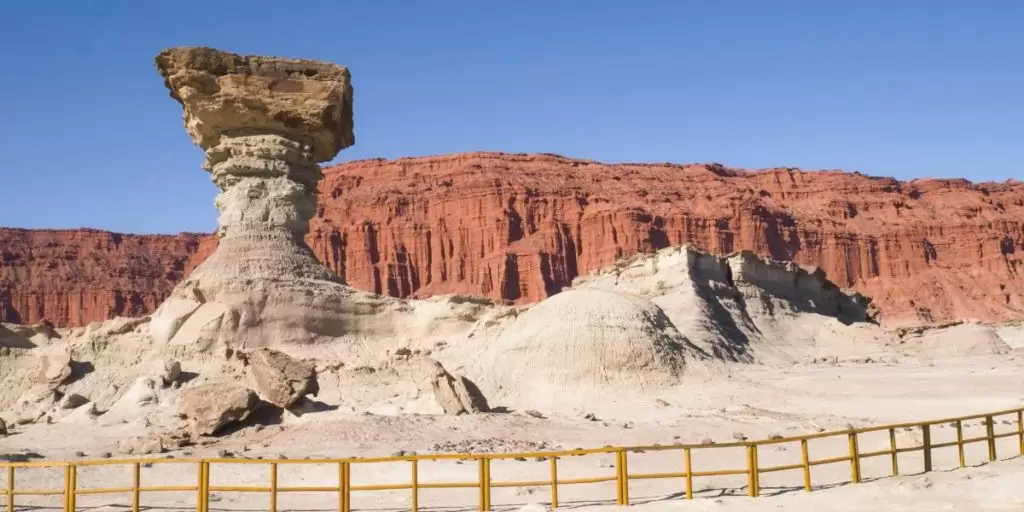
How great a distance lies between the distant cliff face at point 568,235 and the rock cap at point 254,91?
272 feet

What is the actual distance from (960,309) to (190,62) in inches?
3816

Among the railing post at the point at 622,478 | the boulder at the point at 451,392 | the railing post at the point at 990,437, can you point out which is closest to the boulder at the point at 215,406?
the boulder at the point at 451,392

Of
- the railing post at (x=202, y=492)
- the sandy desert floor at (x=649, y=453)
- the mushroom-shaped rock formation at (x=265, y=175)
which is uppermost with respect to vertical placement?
the mushroom-shaped rock formation at (x=265, y=175)

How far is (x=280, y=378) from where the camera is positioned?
19984mm

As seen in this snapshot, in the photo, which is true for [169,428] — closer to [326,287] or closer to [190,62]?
[326,287]

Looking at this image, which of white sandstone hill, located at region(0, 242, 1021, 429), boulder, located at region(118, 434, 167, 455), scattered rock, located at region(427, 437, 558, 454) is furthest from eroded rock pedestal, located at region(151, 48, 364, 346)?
scattered rock, located at region(427, 437, 558, 454)

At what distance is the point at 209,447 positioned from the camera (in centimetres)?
1753

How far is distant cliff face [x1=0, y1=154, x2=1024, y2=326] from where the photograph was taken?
383ft

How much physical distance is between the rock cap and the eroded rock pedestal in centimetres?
3

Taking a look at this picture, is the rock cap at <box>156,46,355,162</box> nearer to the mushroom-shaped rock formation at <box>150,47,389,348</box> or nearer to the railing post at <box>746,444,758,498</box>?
the mushroom-shaped rock formation at <box>150,47,389,348</box>

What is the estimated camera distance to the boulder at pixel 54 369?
2436 centimetres

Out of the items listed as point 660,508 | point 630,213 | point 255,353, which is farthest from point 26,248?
point 660,508

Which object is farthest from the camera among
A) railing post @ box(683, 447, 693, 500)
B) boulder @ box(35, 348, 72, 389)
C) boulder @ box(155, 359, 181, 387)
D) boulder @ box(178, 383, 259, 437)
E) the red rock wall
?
the red rock wall

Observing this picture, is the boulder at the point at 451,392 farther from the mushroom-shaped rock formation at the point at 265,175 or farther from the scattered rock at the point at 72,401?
the scattered rock at the point at 72,401
